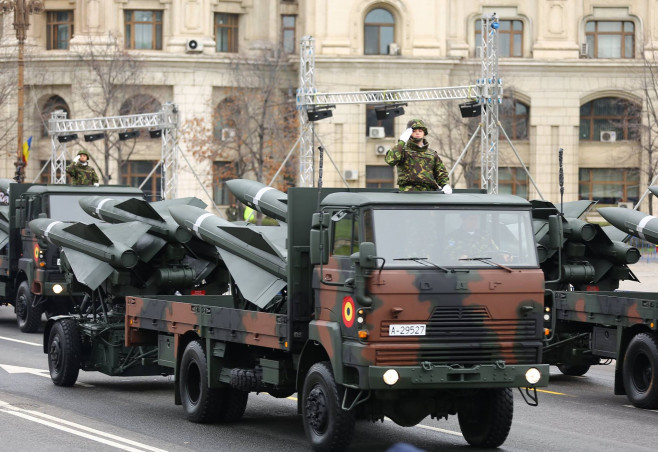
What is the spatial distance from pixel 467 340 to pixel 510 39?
55126 mm

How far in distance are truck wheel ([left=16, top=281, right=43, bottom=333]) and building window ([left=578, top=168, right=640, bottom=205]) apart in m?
42.7

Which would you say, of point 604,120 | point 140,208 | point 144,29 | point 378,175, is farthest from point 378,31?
point 140,208

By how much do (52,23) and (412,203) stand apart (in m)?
57.8

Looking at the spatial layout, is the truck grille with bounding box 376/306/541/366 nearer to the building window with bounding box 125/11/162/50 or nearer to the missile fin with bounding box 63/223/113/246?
the missile fin with bounding box 63/223/113/246

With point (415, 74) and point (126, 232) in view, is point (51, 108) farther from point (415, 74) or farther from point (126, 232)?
point (126, 232)

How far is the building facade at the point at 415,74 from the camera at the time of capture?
6391 centimetres

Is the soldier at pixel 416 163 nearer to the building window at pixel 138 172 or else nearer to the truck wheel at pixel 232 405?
the truck wheel at pixel 232 405

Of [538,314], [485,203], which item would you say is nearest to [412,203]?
[485,203]

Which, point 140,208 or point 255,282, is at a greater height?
point 140,208

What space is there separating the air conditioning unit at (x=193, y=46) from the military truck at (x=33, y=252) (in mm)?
37754

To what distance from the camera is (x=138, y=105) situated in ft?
208

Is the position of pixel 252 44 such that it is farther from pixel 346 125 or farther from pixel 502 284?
pixel 502 284

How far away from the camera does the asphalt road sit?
13.4m

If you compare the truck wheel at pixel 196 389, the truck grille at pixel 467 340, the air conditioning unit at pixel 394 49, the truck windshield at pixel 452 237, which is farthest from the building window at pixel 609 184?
the truck grille at pixel 467 340
